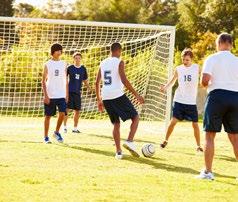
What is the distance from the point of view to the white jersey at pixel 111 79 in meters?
9.37

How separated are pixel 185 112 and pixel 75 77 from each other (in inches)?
148

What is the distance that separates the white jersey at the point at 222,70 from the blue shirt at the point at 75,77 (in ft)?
21.9

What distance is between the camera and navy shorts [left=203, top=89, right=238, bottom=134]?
7410 millimetres

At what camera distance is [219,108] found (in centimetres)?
741

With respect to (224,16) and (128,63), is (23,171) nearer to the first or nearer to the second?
(128,63)

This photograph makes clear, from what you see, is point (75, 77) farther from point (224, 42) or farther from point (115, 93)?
point (224, 42)

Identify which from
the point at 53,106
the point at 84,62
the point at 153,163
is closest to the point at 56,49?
the point at 53,106

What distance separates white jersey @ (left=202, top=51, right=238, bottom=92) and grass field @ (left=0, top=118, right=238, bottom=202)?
117 centimetres

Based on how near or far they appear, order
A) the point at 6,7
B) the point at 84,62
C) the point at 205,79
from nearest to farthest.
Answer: the point at 205,79, the point at 84,62, the point at 6,7

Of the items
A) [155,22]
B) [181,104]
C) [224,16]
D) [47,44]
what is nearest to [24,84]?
[47,44]

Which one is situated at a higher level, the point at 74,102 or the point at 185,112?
the point at 185,112

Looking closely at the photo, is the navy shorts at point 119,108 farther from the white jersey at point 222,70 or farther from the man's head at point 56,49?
the white jersey at point 222,70

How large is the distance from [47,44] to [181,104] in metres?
7.97

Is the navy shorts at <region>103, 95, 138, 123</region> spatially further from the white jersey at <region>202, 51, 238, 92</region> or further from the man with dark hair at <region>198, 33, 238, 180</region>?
the white jersey at <region>202, 51, 238, 92</region>
